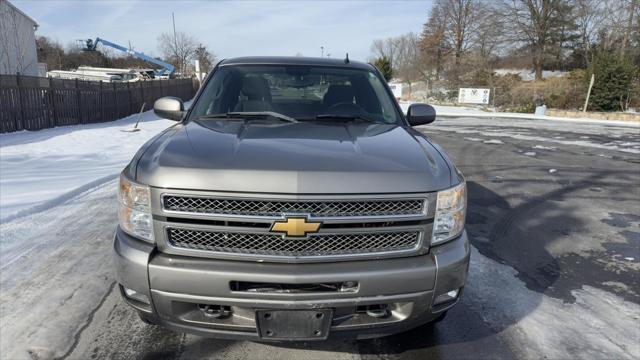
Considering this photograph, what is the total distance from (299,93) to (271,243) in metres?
1.94

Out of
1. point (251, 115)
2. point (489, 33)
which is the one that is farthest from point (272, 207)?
point (489, 33)

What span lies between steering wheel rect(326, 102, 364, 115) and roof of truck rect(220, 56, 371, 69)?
0.69 m

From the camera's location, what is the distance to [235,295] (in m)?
2.00

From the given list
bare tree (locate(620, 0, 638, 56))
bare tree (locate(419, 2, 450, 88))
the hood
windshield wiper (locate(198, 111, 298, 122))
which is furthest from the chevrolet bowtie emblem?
bare tree (locate(419, 2, 450, 88))

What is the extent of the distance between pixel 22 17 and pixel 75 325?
28.2 metres

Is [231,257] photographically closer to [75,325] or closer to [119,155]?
[75,325]

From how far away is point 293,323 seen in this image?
2.04 m

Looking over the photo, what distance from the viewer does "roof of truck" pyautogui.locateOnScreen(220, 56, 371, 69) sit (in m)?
3.90

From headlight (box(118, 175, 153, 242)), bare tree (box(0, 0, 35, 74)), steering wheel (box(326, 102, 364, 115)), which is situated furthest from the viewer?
bare tree (box(0, 0, 35, 74))

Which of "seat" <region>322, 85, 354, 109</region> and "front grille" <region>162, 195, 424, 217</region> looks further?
"seat" <region>322, 85, 354, 109</region>

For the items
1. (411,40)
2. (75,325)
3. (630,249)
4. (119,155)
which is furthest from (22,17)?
(411,40)

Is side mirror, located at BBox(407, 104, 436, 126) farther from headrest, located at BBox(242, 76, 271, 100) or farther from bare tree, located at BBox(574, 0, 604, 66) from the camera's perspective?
bare tree, located at BBox(574, 0, 604, 66)

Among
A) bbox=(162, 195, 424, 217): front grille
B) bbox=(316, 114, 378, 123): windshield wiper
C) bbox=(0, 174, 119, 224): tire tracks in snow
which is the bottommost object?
bbox=(0, 174, 119, 224): tire tracks in snow

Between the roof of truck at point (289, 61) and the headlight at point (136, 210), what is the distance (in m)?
2.01
